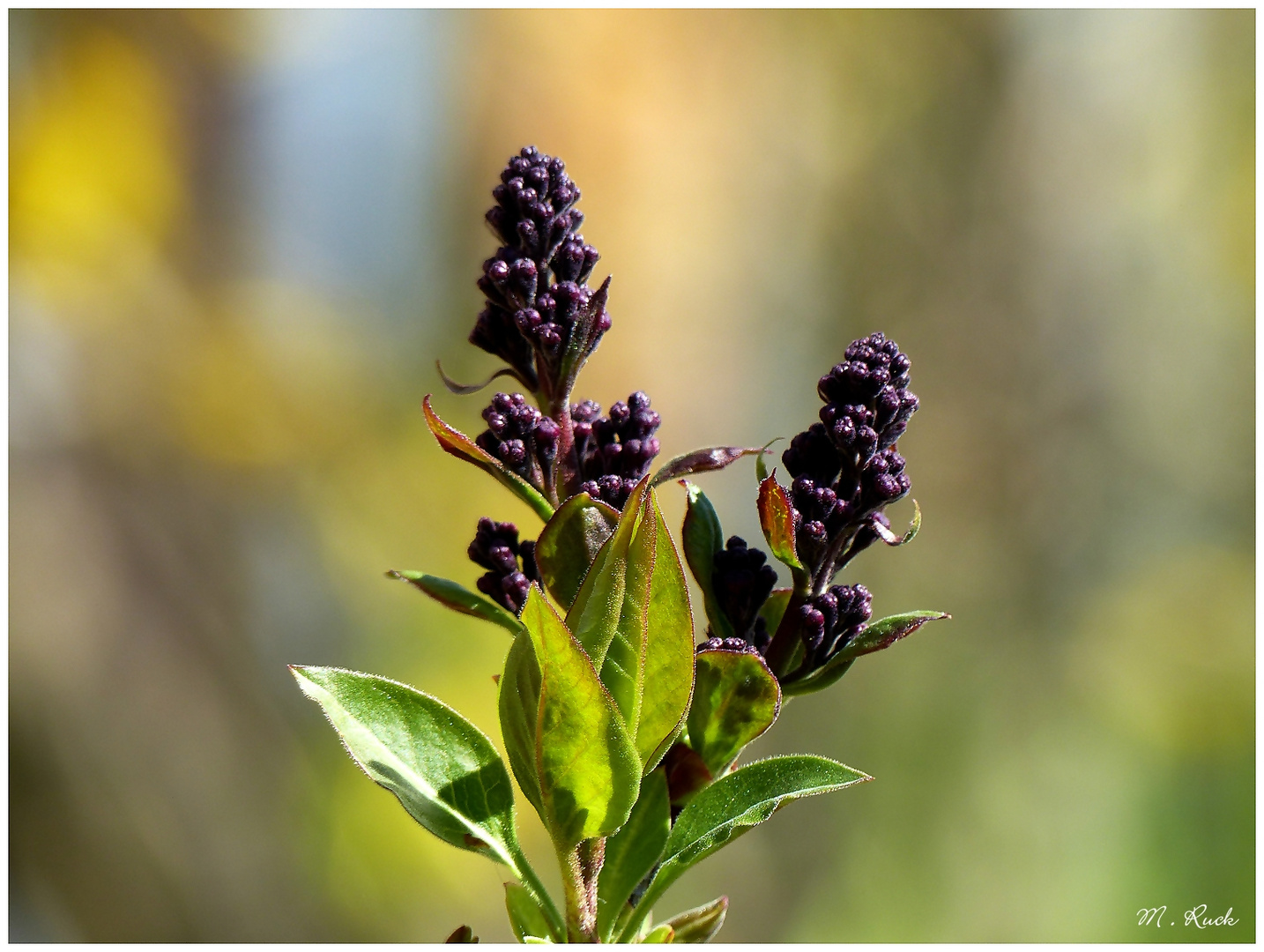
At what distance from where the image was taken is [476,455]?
3.02ft

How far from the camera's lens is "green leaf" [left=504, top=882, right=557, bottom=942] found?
96 cm

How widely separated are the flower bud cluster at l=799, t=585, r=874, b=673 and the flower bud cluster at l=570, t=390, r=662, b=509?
224 mm

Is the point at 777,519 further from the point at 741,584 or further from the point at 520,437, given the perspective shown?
the point at 520,437

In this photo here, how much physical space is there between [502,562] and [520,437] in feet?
0.46

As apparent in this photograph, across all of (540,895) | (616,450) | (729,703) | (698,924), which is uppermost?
(616,450)

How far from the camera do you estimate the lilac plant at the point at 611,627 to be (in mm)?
798

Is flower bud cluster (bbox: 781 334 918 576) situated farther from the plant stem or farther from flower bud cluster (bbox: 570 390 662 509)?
the plant stem

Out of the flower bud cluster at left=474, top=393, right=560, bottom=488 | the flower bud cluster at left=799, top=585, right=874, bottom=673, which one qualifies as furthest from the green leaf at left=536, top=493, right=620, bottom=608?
the flower bud cluster at left=799, top=585, right=874, bottom=673

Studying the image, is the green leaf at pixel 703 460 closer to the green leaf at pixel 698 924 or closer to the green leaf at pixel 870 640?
the green leaf at pixel 870 640

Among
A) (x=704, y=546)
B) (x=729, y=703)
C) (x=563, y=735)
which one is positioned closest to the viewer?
(x=563, y=735)

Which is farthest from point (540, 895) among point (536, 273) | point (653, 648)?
point (536, 273)

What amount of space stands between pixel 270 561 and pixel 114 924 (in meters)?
2.46

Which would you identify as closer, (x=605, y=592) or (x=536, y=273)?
(x=605, y=592)

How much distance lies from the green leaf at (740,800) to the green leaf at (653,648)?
0.09m
